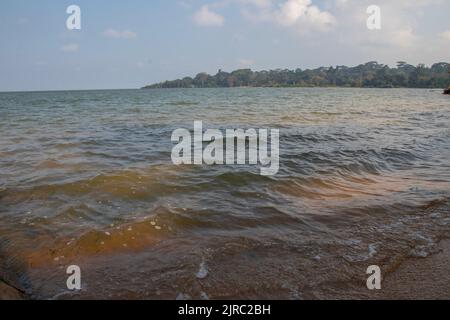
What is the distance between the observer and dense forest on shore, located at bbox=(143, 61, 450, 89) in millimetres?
128375

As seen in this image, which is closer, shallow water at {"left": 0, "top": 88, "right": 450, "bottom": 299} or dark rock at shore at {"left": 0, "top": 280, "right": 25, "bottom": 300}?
dark rock at shore at {"left": 0, "top": 280, "right": 25, "bottom": 300}

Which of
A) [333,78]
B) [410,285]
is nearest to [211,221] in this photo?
[410,285]

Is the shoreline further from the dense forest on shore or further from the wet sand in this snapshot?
the dense forest on shore

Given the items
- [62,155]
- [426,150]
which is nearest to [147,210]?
[62,155]

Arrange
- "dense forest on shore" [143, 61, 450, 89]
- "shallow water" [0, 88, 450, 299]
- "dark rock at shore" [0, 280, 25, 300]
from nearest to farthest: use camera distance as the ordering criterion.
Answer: "dark rock at shore" [0, 280, 25, 300], "shallow water" [0, 88, 450, 299], "dense forest on shore" [143, 61, 450, 89]

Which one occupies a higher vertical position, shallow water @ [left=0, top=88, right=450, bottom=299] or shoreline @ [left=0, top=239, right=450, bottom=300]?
shallow water @ [left=0, top=88, right=450, bottom=299]

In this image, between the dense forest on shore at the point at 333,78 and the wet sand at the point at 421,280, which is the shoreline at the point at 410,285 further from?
the dense forest on shore at the point at 333,78

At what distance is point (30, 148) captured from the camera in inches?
406

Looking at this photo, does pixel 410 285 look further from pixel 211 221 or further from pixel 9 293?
pixel 9 293

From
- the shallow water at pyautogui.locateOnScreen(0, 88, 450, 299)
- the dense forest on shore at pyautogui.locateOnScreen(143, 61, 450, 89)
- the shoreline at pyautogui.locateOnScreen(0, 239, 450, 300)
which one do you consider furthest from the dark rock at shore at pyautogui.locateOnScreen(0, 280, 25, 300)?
the dense forest on shore at pyautogui.locateOnScreen(143, 61, 450, 89)

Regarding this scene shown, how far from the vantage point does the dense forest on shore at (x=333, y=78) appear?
12838 centimetres

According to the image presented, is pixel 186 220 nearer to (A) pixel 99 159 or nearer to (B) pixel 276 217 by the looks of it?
(B) pixel 276 217

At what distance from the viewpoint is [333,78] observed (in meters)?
159

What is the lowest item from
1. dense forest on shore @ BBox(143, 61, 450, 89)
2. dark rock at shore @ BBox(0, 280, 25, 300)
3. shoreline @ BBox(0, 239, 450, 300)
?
shoreline @ BBox(0, 239, 450, 300)
